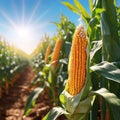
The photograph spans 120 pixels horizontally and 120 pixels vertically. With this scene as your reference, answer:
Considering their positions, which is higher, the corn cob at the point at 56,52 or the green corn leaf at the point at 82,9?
the green corn leaf at the point at 82,9

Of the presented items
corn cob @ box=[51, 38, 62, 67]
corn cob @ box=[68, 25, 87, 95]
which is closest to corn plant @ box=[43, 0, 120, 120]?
corn cob @ box=[68, 25, 87, 95]

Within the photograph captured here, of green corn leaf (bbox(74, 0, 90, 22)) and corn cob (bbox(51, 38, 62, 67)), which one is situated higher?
green corn leaf (bbox(74, 0, 90, 22))

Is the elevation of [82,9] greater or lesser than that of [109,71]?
greater

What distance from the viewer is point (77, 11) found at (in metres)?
2.53

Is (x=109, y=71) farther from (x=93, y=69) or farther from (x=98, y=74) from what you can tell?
(x=98, y=74)

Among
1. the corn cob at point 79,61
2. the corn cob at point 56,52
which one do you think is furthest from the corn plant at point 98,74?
the corn cob at point 56,52

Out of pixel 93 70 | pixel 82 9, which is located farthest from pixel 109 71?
pixel 82 9

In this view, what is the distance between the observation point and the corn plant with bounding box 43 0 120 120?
6.18 feet

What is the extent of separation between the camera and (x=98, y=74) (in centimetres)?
211

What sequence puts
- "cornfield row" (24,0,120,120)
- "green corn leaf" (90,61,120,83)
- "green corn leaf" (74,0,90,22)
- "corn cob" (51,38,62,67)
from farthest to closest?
"corn cob" (51,38,62,67) < "green corn leaf" (74,0,90,22) < "cornfield row" (24,0,120,120) < "green corn leaf" (90,61,120,83)

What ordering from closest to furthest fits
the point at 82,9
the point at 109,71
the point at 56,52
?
the point at 109,71, the point at 82,9, the point at 56,52

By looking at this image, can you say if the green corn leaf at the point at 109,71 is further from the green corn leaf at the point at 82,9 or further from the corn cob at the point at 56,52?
the corn cob at the point at 56,52

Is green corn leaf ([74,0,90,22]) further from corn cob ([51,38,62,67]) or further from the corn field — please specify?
corn cob ([51,38,62,67])

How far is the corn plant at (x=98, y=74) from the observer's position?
1883mm
